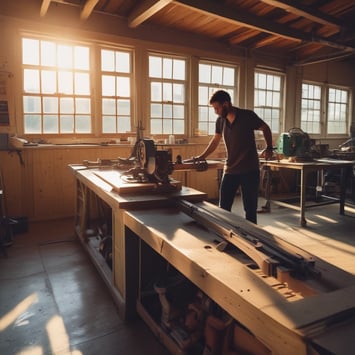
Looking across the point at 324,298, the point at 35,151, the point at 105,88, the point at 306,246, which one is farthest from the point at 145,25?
the point at 324,298

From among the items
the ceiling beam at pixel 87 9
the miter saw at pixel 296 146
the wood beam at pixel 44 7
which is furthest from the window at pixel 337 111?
the wood beam at pixel 44 7

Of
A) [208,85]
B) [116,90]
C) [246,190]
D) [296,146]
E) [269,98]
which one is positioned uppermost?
[208,85]

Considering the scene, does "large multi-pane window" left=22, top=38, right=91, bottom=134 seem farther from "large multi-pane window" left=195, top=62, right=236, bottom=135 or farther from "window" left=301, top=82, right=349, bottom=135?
"window" left=301, top=82, right=349, bottom=135

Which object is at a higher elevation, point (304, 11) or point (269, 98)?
point (304, 11)

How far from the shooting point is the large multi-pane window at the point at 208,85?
5777 millimetres

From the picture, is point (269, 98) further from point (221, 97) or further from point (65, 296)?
point (65, 296)

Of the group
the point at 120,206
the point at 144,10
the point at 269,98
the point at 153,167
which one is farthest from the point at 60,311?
the point at 269,98

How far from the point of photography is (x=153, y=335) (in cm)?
185

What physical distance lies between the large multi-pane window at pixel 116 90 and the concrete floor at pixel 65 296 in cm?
178

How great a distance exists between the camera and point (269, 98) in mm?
6656

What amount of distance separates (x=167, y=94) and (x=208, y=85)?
2.80ft

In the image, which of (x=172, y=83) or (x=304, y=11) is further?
(x=172, y=83)

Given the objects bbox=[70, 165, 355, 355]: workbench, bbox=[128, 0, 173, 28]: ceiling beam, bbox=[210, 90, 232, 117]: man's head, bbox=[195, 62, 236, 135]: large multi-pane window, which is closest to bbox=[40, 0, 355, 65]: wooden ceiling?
bbox=[128, 0, 173, 28]: ceiling beam

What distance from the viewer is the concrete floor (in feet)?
5.80
